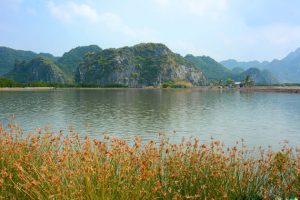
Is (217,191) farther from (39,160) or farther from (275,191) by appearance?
(39,160)

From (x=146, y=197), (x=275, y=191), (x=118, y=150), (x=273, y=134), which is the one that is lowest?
(x=273, y=134)

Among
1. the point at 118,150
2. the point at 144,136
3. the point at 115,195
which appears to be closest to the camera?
the point at 115,195

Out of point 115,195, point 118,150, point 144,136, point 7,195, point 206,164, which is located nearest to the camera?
point 115,195

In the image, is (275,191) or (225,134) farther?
(225,134)

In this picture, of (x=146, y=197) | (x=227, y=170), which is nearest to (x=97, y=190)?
(x=146, y=197)

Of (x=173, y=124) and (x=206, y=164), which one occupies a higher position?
(x=206, y=164)

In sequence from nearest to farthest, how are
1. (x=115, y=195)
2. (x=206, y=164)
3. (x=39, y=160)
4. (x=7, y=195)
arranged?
1. (x=115, y=195)
2. (x=7, y=195)
3. (x=206, y=164)
4. (x=39, y=160)

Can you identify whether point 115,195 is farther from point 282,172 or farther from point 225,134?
point 225,134

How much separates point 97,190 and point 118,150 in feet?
7.37

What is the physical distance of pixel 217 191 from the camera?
10500 mm

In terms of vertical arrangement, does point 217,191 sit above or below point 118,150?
below

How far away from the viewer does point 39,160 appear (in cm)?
1303

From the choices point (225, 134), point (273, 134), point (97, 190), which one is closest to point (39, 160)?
point (97, 190)

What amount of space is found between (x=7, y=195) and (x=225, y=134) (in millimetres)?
33507
